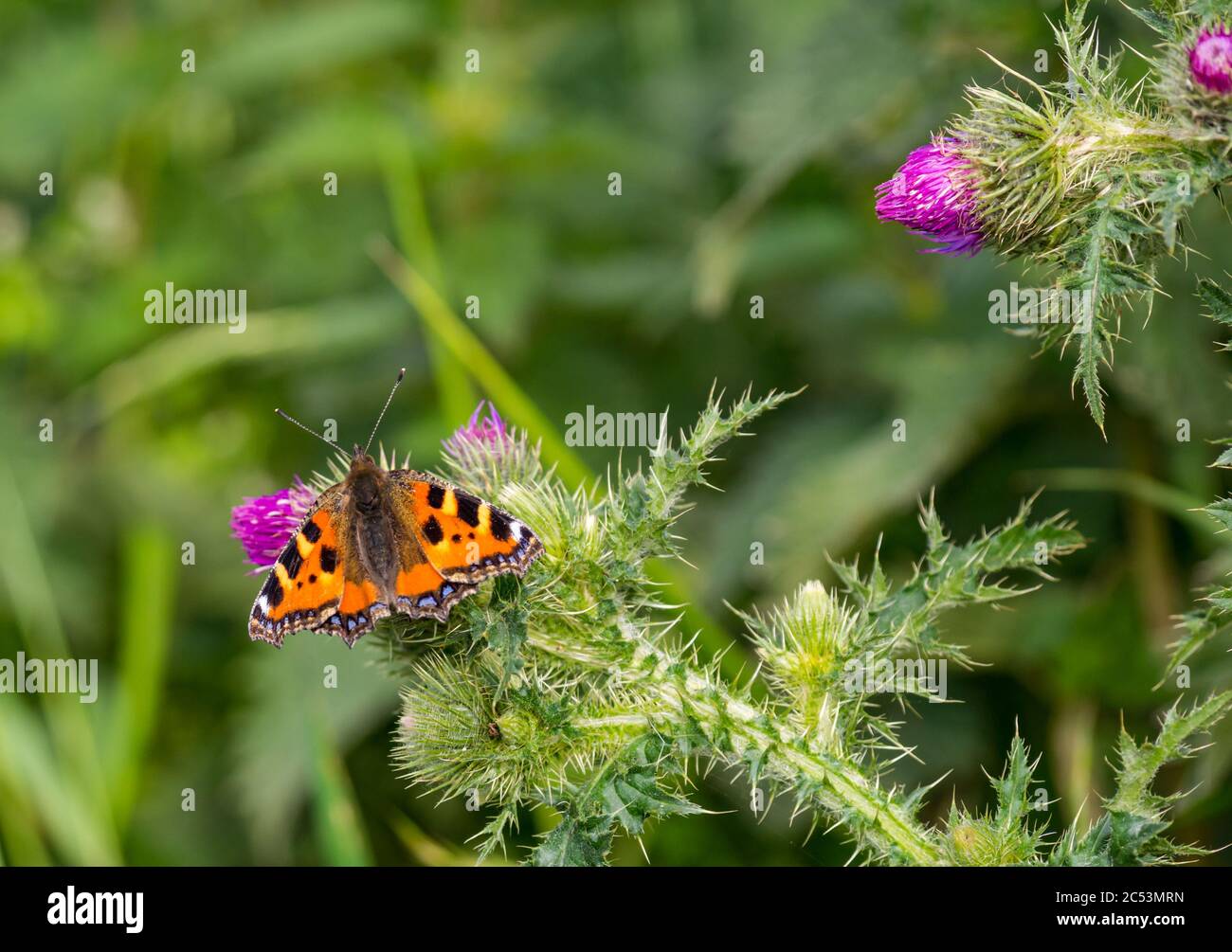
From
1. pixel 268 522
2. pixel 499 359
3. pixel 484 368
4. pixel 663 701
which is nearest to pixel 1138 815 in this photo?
pixel 663 701

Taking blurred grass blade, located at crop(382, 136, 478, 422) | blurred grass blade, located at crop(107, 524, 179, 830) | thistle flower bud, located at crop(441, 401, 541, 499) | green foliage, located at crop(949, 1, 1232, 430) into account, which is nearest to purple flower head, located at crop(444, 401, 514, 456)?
thistle flower bud, located at crop(441, 401, 541, 499)

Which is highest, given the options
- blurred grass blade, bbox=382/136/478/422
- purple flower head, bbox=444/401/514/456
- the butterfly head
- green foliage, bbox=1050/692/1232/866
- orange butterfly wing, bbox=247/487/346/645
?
blurred grass blade, bbox=382/136/478/422

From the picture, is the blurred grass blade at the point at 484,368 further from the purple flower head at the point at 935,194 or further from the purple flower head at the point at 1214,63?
the purple flower head at the point at 1214,63

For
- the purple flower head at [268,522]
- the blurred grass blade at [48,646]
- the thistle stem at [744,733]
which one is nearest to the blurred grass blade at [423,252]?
the purple flower head at [268,522]

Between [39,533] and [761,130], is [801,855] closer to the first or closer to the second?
[761,130]

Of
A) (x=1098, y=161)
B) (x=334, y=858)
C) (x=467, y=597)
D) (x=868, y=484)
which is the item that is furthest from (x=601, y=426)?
(x=1098, y=161)

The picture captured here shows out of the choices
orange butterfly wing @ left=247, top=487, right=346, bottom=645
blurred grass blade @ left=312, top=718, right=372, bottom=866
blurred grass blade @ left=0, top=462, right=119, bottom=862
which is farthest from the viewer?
blurred grass blade @ left=0, top=462, right=119, bottom=862

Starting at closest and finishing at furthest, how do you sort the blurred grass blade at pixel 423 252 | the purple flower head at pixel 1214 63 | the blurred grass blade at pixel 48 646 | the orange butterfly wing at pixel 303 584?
1. the purple flower head at pixel 1214 63
2. the orange butterfly wing at pixel 303 584
3. the blurred grass blade at pixel 423 252
4. the blurred grass blade at pixel 48 646

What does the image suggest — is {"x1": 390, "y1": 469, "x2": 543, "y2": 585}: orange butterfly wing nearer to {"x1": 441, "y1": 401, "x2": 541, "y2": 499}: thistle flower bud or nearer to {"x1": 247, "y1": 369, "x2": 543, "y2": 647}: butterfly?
{"x1": 247, "y1": 369, "x2": 543, "y2": 647}: butterfly
